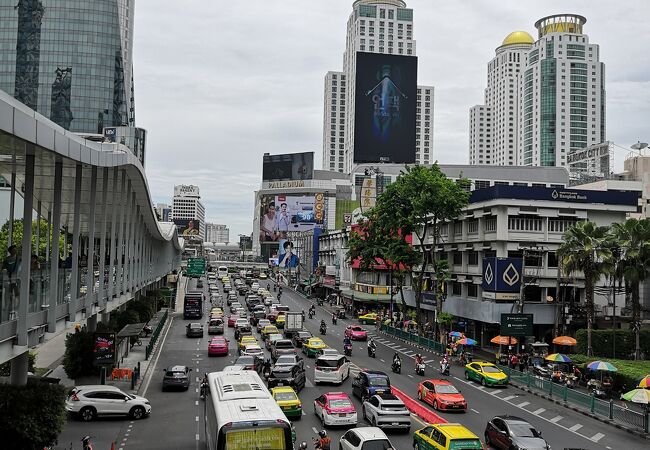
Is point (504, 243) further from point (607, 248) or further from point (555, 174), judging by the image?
point (555, 174)

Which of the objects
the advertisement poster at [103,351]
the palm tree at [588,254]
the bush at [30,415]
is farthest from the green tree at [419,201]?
the bush at [30,415]

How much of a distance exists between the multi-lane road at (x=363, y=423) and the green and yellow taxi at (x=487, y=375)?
467mm

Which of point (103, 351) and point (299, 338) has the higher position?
point (103, 351)

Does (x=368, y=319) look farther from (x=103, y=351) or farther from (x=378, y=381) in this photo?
(x=103, y=351)

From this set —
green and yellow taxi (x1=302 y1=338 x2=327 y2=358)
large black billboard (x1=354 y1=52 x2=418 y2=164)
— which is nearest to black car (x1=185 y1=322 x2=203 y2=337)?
green and yellow taxi (x1=302 y1=338 x2=327 y2=358)

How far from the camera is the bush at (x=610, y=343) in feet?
147

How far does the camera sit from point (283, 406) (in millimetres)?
27234

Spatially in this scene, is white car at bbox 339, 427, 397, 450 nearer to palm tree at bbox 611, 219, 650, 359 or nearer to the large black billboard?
palm tree at bbox 611, 219, 650, 359

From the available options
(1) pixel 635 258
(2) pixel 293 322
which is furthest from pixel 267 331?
(1) pixel 635 258

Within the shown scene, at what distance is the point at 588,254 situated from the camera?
44094 mm

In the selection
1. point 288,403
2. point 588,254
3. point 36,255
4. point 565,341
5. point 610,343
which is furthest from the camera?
point 610,343

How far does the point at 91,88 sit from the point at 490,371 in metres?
144

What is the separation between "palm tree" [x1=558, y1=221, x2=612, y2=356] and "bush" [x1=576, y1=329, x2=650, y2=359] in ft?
2.02

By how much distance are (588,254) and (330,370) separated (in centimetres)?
1995
